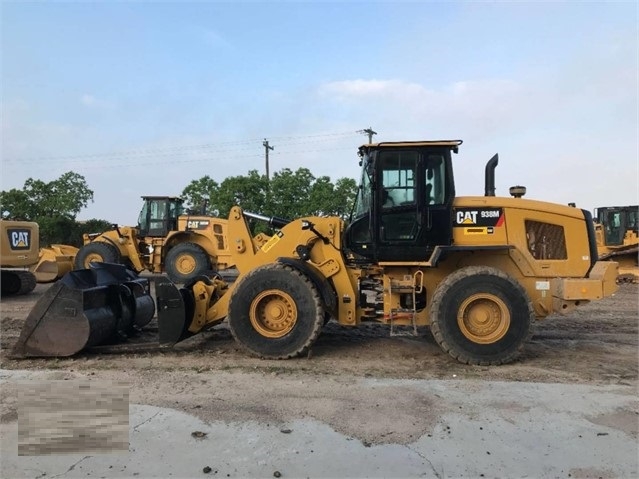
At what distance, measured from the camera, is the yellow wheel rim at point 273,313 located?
617 centimetres

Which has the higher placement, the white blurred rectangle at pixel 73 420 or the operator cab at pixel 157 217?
the operator cab at pixel 157 217

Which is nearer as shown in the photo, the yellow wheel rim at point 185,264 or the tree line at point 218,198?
the yellow wheel rim at point 185,264

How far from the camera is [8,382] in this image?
5137 millimetres

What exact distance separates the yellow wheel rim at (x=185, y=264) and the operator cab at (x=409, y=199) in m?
9.94

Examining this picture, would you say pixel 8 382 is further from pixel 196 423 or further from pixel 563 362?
pixel 563 362

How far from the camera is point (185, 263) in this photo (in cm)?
1539

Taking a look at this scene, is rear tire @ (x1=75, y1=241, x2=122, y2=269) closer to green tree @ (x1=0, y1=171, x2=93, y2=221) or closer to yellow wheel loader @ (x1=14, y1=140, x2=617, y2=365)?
yellow wheel loader @ (x1=14, y1=140, x2=617, y2=365)

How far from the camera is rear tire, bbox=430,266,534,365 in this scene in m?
5.88

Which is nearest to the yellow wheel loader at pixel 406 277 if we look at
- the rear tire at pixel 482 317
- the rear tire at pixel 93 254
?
the rear tire at pixel 482 317

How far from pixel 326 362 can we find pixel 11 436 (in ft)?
10.9

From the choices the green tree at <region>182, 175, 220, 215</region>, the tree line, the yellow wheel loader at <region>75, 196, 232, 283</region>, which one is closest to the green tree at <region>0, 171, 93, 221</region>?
the tree line

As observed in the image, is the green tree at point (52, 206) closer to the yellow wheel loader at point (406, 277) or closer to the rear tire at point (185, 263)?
the rear tire at point (185, 263)

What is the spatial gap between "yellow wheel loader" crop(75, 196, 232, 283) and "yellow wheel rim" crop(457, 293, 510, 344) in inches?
405

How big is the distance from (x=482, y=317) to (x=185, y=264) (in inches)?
439
